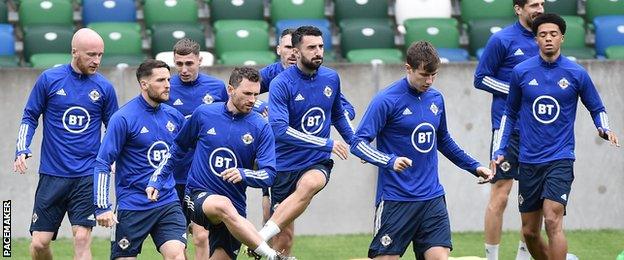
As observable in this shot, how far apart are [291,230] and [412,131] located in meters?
2.26

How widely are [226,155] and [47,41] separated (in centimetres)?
709

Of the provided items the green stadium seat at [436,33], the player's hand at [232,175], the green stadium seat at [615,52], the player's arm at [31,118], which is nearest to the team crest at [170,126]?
the player's hand at [232,175]

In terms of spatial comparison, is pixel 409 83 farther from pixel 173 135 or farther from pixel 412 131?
pixel 173 135

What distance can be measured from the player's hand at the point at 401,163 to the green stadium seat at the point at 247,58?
647 centimetres

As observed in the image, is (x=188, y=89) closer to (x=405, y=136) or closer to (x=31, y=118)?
(x=31, y=118)

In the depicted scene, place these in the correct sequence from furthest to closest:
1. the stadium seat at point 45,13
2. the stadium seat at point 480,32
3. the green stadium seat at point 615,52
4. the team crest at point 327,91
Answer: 1. the stadium seat at point 45,13
2. the stadium seat at point 480,32
3. the green stadium seat at point 615,52
4. the team crest at point 327,91

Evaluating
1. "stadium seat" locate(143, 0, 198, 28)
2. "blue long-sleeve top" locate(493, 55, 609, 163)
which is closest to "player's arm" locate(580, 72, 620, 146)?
"blue long-sleeve top" locate(493, 55, 609, 163)

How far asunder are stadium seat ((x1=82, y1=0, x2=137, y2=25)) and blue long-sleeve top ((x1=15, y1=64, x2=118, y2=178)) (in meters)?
6.21

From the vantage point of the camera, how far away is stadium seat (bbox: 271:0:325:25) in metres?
19.7

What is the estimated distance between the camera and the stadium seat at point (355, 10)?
65.5 ft

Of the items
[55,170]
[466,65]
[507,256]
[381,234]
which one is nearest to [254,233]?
[381,234]

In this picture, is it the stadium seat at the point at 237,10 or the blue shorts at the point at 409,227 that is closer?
the blue shorts at the point at 409,227

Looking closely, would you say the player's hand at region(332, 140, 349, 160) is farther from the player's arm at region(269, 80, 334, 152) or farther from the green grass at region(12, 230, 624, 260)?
the green grass at region(12, 230, 624, 260)

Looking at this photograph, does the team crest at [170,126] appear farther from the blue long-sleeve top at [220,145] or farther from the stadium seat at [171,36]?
the stadium seat at [171,36]
